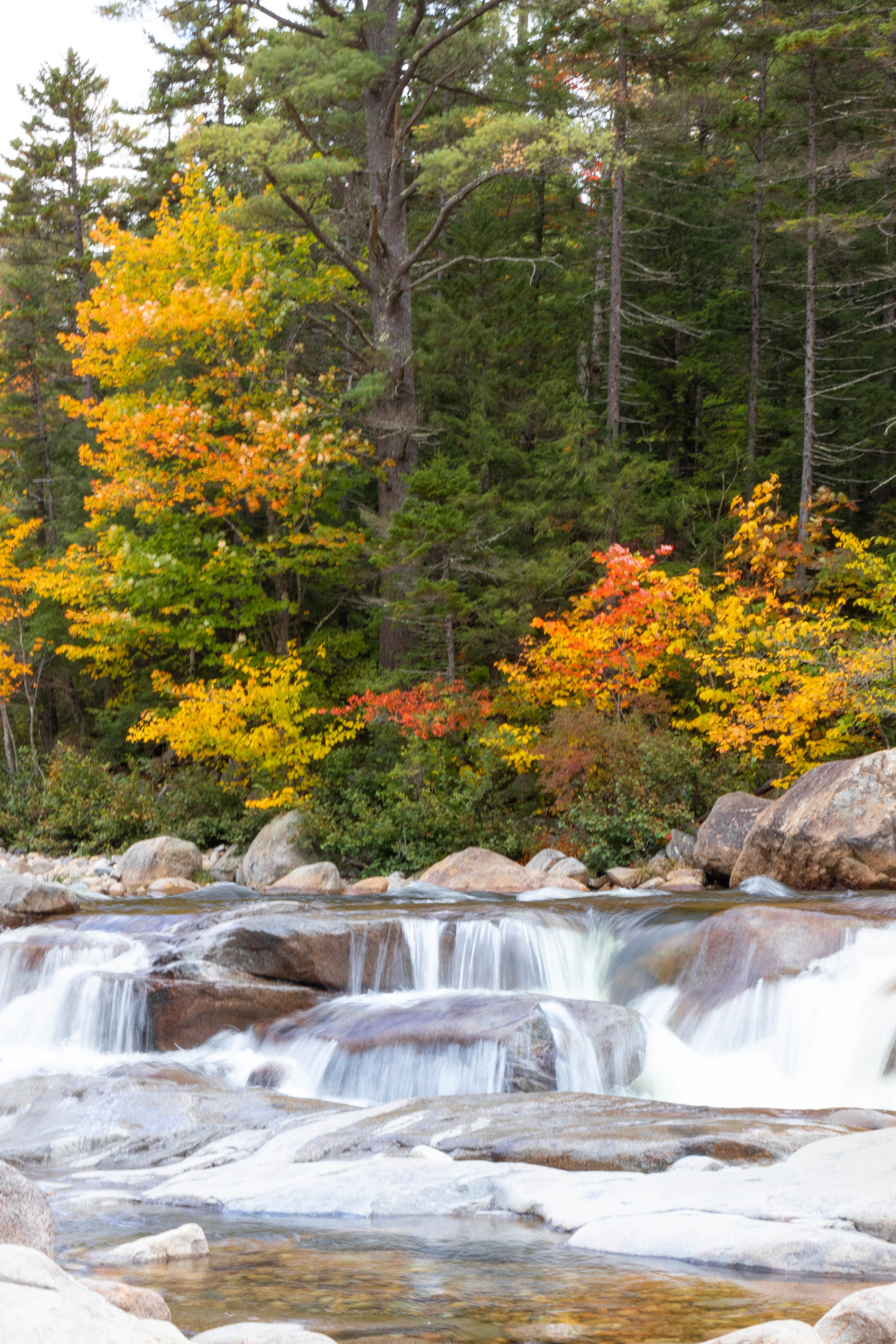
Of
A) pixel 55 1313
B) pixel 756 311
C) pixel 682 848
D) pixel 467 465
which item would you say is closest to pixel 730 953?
pixel 682 848

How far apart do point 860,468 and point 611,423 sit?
6.67 m

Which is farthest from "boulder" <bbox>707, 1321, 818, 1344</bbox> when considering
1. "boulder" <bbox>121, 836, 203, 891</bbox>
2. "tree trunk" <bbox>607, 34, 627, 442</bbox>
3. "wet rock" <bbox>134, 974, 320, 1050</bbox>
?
"tree trunk" <bbox>607, 34, 627, 442</bbox>

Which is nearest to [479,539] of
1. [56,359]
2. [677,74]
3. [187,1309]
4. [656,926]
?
[656,926]

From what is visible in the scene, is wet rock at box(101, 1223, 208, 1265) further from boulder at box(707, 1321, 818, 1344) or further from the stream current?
boulder at box(707, 1321, 818, 1344)

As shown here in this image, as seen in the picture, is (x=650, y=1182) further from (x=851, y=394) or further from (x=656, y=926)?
(x=851, y=394)

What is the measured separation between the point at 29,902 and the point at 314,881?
393 cm

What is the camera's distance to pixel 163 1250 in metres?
4.59

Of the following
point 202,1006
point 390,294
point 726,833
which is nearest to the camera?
point 202,1006

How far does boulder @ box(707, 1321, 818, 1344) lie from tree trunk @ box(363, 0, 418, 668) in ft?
51.0

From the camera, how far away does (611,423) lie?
64.6 ft

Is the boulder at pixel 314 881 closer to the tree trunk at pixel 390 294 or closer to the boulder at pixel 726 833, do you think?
the tree trunk at pixel 390 294

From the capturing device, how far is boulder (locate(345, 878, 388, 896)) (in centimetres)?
1468

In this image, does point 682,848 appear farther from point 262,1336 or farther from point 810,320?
point 262,1336

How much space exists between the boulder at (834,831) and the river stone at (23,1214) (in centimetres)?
963
